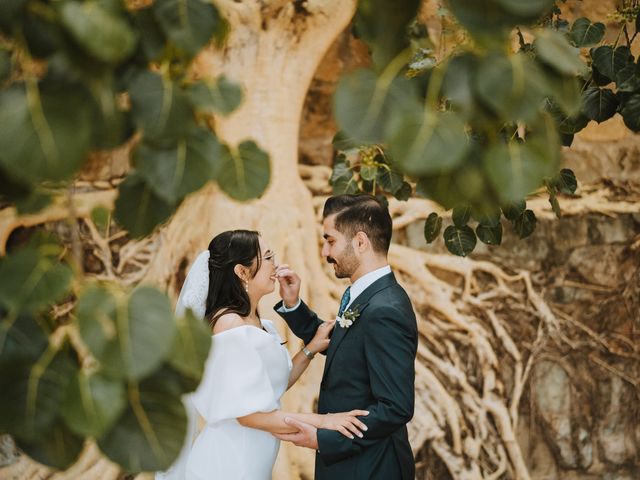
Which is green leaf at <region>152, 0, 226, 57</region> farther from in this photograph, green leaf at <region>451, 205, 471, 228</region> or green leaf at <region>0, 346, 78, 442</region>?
green leaf at <region>451, 205, 471, 228</region>

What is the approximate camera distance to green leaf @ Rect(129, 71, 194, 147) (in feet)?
1.91

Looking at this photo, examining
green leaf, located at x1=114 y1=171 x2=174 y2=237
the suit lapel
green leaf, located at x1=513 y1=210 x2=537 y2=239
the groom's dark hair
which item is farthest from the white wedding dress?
green leaf, located at x1=114 y1=171 x2=174 y2=237

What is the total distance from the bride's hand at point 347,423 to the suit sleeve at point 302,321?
0.50 meters

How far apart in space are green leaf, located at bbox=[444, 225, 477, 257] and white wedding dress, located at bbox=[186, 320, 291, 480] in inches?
26.7

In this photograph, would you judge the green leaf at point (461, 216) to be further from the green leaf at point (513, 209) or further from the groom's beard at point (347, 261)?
the groom's beard at point (347, 261)

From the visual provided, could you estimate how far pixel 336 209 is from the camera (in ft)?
7.30

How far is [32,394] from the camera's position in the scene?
562 millimetres

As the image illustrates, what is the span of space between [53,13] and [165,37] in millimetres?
99

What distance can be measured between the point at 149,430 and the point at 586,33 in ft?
5.90

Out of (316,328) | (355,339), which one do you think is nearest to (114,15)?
(355,339)

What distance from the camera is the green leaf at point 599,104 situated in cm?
181

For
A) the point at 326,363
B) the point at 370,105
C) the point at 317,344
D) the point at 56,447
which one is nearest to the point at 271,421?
the point at 326,363

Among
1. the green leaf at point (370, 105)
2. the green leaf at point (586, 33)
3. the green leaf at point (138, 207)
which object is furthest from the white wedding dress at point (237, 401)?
the green leaf at point (370, 105)

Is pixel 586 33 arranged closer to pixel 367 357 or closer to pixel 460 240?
pixel 460 240
